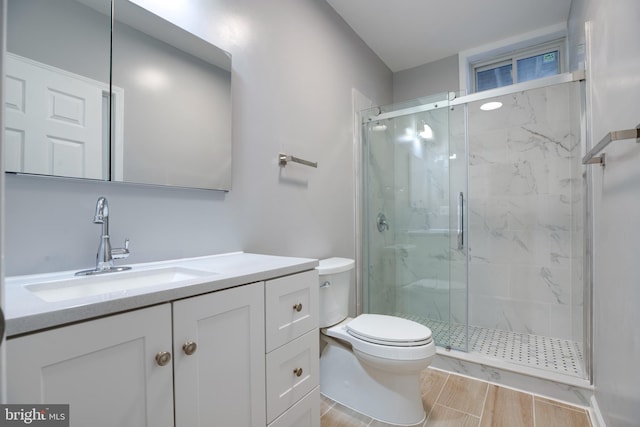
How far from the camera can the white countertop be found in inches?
21.2

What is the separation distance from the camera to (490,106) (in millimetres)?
2668

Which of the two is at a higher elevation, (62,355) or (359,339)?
(62,355)

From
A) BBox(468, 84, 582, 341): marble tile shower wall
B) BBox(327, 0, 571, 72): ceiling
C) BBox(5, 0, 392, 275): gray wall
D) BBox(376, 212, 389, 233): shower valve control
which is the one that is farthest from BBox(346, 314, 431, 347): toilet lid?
BBox(327, 0, 571, 72): ceiling

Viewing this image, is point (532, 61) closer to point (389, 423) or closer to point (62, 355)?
point (389, 423)

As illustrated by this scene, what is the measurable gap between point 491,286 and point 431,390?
1298 millimetres

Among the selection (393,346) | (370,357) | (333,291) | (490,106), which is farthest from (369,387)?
(490,106)

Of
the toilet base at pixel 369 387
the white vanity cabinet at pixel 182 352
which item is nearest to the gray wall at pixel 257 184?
the white vanity cabinet at pixel 182 352

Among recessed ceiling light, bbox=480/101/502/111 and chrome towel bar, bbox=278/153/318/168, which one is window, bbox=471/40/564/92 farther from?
chrome towel bar, bbox=278/153/318/168

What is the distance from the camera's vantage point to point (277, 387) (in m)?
1.04

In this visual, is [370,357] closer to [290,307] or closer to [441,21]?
[290,307]

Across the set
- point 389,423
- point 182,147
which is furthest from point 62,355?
point 389,423

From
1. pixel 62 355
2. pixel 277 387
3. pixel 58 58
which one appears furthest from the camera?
pixel 277 387

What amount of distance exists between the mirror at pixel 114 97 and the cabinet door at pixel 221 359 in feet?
1.94

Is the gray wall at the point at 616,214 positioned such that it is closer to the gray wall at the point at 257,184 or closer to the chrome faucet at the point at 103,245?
the gray wall at the point at 257,184
